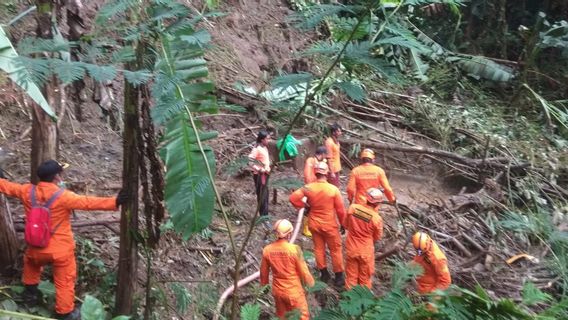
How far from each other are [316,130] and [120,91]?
339cm

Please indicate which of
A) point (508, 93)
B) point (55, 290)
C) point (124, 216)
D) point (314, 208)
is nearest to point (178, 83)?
point (124, 216)

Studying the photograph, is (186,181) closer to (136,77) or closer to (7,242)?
(136,77)

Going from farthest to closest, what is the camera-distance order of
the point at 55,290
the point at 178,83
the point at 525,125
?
the point at 525,125, the point at 55,290, the point at 178,83

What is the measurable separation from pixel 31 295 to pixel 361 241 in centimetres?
340

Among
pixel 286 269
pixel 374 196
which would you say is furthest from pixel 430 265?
pixel 286 269

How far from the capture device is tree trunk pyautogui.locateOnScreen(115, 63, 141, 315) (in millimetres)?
4223

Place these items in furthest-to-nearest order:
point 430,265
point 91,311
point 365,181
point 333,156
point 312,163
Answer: point 333,156 < point 365,181 < point 312,163 < point 430,265 < point 91,311

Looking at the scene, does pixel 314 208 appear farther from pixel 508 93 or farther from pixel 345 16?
pixel 508 93

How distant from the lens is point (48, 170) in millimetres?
4902

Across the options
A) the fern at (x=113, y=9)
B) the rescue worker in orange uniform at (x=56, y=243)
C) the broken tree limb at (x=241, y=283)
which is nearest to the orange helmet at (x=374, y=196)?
the broken tree limb at (x=241, y=283)

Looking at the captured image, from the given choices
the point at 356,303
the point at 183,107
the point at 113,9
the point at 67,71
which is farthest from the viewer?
the point at 356,303

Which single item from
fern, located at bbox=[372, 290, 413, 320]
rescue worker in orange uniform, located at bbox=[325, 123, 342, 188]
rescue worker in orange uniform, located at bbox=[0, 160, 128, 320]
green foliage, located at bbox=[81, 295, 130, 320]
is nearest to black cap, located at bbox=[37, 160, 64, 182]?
rescue worker in orange uniform, located at bbox=[0, 160, 128, 320]

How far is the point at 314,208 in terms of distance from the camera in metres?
6.81

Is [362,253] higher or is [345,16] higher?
[345,16]
